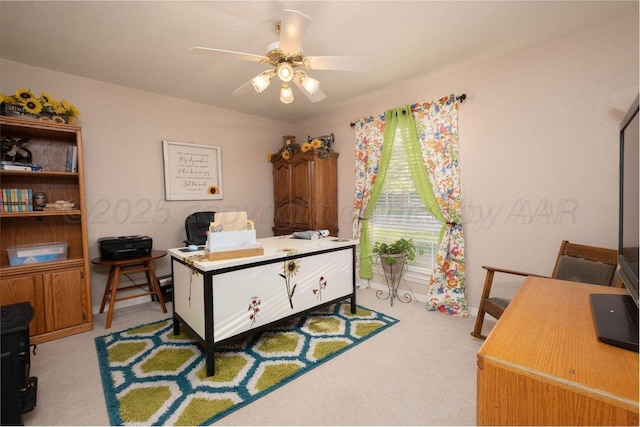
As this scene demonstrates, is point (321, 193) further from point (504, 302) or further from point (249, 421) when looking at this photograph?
point (249, 421)

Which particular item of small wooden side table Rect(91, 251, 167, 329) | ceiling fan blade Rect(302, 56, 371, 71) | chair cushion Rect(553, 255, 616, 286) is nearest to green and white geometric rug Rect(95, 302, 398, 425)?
small wooden side table Rect(91, 251, 167, 329)

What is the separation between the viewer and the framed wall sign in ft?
11.4

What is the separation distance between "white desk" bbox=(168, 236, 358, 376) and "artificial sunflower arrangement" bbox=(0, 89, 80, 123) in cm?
166

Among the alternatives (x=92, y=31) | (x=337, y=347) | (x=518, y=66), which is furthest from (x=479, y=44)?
(x=92, y=31)

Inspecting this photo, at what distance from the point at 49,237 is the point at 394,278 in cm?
371

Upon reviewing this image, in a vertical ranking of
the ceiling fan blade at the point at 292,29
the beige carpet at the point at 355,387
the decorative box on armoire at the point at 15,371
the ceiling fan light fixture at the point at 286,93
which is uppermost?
the ceiling fan blade at the point at 292,29

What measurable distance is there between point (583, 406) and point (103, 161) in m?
3.94

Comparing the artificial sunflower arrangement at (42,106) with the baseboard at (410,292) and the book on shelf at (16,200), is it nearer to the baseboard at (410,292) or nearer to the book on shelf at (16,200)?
the book on shelf at (16,200)

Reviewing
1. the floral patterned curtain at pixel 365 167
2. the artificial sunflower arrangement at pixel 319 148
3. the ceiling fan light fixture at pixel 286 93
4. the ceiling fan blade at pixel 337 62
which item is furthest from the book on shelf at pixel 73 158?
the floral patterned curtain at pixel 365 167

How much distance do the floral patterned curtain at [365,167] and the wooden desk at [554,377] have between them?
9.11ft

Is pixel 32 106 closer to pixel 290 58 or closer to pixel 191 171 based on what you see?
pixel 191 171

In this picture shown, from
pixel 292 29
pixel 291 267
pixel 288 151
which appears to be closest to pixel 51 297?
pixel 291 267

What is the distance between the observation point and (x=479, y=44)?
93.4 inches

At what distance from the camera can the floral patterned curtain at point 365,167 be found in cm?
355
